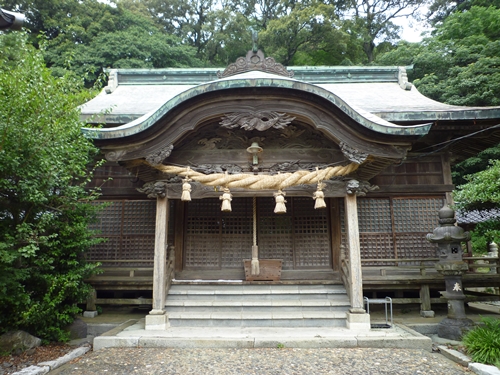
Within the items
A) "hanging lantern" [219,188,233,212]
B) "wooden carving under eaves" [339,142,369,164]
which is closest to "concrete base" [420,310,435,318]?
"wooden carving under eaves" [339,142,369,164]

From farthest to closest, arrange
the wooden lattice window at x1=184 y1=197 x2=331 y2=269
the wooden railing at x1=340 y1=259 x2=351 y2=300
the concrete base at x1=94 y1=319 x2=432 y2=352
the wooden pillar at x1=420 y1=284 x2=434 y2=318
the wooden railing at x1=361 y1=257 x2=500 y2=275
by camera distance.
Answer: the wooden lattice window at x1=184 y1=197 x2=331 y2=269 < the wooden railing at x1=361 y1=257 x2=500 y2=275 < the wooden pillar at x1=420 y1=284 x2=434 y2=318 < the wooden railing at x1=340 y1=259 x2=351 y2=300 < the concrete base at x1=94 y1=319 x2=432 y2=352

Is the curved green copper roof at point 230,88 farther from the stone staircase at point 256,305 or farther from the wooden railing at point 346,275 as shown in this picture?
the stone staircase at point 256,305

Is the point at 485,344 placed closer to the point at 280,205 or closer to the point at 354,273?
the point at 354,273

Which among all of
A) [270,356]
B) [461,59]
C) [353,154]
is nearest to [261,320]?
[270,356]

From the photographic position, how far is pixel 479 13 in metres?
23.1

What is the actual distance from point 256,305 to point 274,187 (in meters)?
2.63

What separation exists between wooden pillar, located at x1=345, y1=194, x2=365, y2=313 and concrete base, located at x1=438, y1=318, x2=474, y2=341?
1647mm

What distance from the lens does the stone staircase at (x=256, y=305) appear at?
6.52 metres

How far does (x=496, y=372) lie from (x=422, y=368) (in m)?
0.92

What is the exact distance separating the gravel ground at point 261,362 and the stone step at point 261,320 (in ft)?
3.15

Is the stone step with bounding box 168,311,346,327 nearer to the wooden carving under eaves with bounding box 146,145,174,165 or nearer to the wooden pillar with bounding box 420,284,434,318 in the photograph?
the wooden pillar with bounding box 420,284,434,318

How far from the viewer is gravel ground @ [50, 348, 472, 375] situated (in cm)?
472

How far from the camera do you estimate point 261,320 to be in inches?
257

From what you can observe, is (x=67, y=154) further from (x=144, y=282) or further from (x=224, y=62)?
(x=224, y=62)
